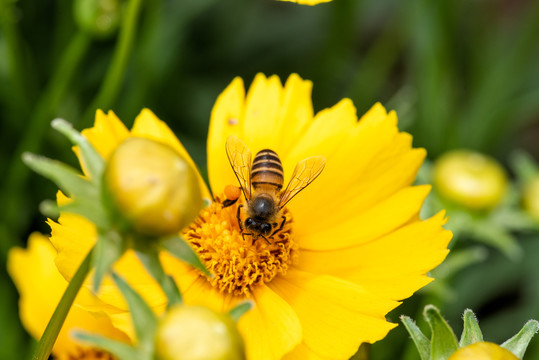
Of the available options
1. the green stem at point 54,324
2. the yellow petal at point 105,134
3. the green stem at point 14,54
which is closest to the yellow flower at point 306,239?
the yellow petal at point 105,134

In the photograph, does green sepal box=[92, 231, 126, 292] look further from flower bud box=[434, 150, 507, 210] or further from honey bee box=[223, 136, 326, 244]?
flower bud box=[434, 150, 507, 210]

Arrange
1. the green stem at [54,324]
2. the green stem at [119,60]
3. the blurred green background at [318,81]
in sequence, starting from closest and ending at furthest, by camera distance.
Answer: the green stem at [54,324] < the green stem at [119,60] < the blurred green background at [318,81]

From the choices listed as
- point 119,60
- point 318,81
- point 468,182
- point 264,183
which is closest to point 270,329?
point 264,183

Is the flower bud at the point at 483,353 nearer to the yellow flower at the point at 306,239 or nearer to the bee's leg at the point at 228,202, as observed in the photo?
the yellow flower at the point at 306,239

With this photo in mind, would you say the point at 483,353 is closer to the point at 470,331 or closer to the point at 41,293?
the point at 470,331

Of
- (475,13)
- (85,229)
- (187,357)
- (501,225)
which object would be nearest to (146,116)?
(85,229)

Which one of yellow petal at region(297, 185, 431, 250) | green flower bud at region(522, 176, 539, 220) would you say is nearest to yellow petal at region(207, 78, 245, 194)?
yellow petal at region(297, 185, 431, 250)
